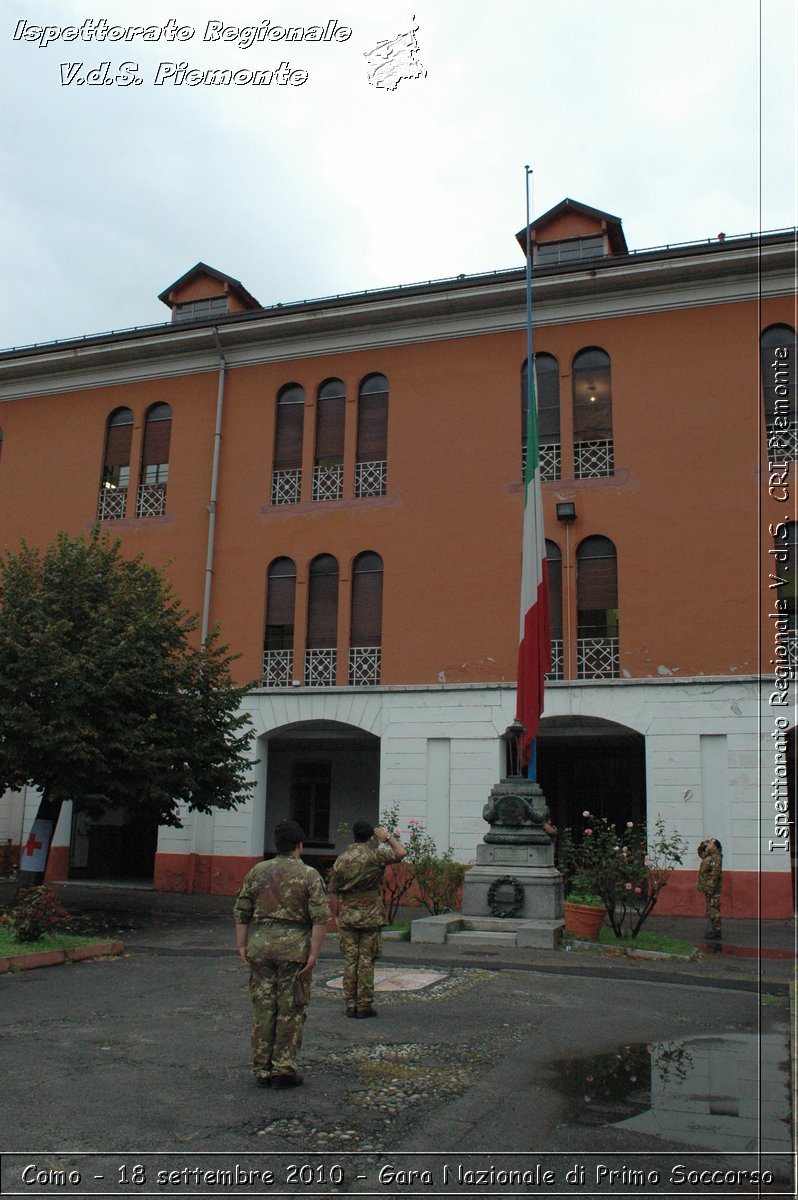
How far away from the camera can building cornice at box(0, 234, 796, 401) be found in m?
19.2

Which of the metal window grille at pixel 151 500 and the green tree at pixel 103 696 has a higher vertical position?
the metal window grille at pixel 151 500

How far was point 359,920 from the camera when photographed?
7.59m

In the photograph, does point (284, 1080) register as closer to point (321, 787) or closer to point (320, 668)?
point (320, 668)

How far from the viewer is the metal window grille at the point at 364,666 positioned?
68.5 feet

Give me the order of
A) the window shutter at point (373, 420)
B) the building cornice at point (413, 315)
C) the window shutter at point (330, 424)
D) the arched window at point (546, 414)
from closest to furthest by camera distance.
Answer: the building cornice at point (413, 315) → the arched window at point (546, 414) → the window shutter at point (373, 420) → the window shutter at point (330, 424)

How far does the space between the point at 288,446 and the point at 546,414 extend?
6040mm

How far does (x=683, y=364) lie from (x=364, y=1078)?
16785 mm

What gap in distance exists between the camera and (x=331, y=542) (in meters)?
21.6

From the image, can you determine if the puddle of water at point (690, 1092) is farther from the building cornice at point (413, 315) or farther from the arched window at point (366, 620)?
the building cornice at point (413, 315)

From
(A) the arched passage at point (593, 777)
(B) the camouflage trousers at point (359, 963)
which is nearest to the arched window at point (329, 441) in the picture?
(A) the arched passage at point (593, 777)

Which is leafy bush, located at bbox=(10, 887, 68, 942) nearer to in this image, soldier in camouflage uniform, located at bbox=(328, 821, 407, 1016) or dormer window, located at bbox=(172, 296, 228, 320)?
soldier in camouflage uniform, located at bbox=(328, 821, 407, 1016)

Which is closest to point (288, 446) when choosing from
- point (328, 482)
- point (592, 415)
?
point (328, 482)

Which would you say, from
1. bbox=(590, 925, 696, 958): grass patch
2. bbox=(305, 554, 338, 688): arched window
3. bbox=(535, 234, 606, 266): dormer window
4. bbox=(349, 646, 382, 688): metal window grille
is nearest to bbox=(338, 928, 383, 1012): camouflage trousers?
bbox=(590, 925, 696, 958): grass patch

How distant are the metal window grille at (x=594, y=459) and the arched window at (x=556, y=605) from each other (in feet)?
5.23
